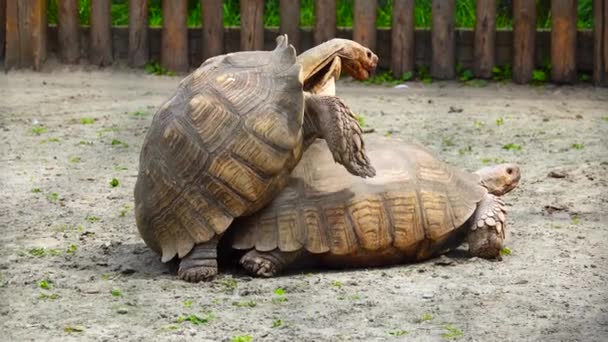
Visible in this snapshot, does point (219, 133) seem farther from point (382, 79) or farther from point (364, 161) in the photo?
point (382, 79)

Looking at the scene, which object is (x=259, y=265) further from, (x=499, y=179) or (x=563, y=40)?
(x=563, y=40)

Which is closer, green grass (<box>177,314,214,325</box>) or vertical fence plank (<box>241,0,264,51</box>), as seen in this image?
green grass (<box>177,314,214,325</box>)

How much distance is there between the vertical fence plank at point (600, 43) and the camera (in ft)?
30.0

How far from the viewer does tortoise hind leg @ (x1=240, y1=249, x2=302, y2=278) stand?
513cm

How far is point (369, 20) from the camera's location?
9539mm

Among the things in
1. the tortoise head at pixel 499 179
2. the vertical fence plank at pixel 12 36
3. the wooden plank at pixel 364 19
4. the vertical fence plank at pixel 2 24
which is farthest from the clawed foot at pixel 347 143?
the vertical fence plank at pixel 2 24

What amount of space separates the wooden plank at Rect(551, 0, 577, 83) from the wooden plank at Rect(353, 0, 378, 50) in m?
1.32

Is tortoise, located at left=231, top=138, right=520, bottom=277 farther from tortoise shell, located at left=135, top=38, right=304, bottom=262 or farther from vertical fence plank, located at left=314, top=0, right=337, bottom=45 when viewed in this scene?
vertical fence plank, located at left=314, top=0, right=337, bottom=45

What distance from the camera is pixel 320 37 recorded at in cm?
960

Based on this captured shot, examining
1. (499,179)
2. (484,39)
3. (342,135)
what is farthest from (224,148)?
(484,39)

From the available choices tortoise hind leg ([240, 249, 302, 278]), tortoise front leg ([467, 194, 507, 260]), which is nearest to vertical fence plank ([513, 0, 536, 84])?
tortoise front leg ([467, 194, 507, 260])

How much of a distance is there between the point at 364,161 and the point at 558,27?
4.49 meters

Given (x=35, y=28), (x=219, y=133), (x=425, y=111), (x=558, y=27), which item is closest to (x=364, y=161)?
(x=219, y=133)

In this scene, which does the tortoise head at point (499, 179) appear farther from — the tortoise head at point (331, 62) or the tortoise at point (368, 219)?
the tortoise head at point (331, 62)
